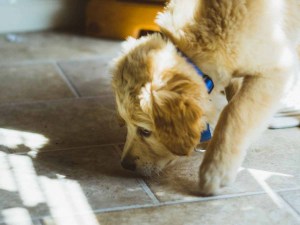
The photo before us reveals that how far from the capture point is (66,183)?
2.51 meters

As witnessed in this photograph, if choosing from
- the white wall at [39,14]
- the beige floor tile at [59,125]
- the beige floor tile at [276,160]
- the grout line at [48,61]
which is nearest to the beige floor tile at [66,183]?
the beige floor tile at [59,125]

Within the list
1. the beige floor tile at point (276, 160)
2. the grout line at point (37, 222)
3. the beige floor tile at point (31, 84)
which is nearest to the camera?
the grout line at point (37, 222)

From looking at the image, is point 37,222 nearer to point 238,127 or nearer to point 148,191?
point 148,191

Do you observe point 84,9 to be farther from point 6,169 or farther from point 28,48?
point 6,169

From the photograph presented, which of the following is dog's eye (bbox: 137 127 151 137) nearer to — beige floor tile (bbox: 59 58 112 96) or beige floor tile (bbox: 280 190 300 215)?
beige floor tile (bbox: 280 190 300 215)

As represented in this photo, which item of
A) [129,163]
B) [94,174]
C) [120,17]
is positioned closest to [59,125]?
[94,174]

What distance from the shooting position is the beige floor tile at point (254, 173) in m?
2.49

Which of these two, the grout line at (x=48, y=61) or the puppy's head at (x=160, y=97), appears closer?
the puppy's head at (x=160, y=97)

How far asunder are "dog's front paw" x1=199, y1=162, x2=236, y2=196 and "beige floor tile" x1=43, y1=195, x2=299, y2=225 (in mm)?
55

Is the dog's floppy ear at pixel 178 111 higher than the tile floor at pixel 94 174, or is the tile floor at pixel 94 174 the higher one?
the dog's floppy ear at pixel 178 111

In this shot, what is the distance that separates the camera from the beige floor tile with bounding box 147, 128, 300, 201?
249 cm

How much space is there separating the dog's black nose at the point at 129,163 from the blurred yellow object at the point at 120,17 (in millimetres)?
1920

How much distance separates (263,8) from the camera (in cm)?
241

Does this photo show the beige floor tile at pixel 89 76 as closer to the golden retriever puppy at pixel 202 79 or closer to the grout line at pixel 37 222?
the golden retriever puppy at pixel 202 79
